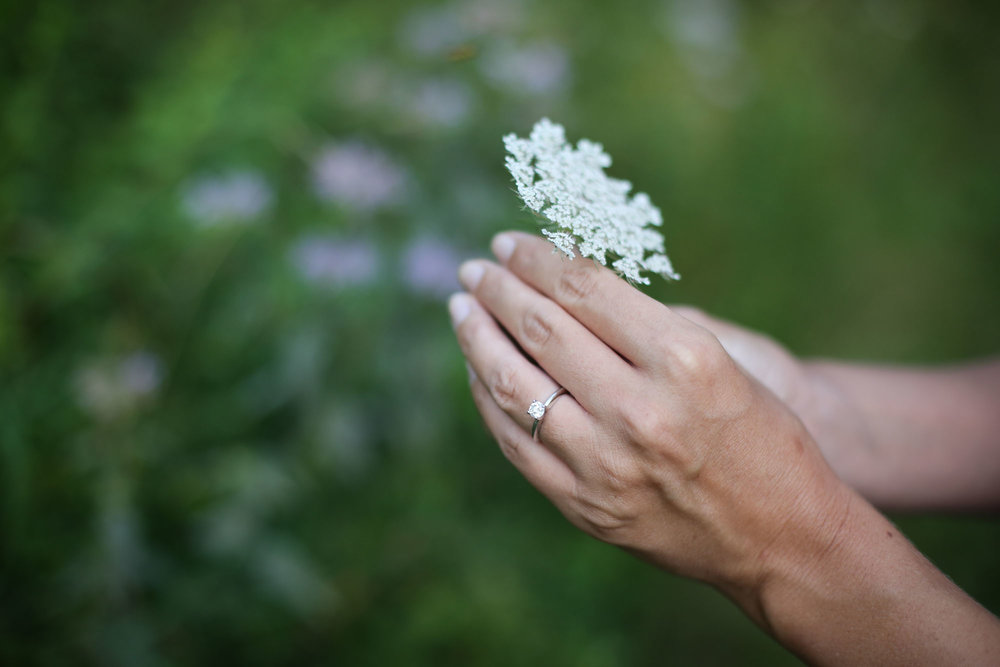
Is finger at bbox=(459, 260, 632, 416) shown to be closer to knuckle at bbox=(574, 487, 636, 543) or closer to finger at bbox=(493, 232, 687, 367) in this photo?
finger at bbox=(493, 232, 687, 367)

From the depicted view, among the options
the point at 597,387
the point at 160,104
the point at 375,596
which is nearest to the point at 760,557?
the point at 597,387

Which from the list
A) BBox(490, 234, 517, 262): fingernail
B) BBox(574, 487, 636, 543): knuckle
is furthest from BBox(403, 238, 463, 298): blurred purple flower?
BBox(574, 487, 636, 543): knuckle

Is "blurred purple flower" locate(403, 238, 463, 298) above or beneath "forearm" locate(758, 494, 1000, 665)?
above

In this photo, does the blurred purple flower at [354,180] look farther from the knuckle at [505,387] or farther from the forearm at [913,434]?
the forearm at [913,434]

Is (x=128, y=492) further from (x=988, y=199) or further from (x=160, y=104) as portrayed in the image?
(x=988, y=199)

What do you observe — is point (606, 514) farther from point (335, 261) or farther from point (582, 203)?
point (335, 261)

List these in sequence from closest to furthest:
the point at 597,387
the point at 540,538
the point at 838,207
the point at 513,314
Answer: the point at 597,387 < the point at 513,314 < the point at 540,538 < the point at 838,207

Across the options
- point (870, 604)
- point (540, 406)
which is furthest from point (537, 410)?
point (870, 604)
